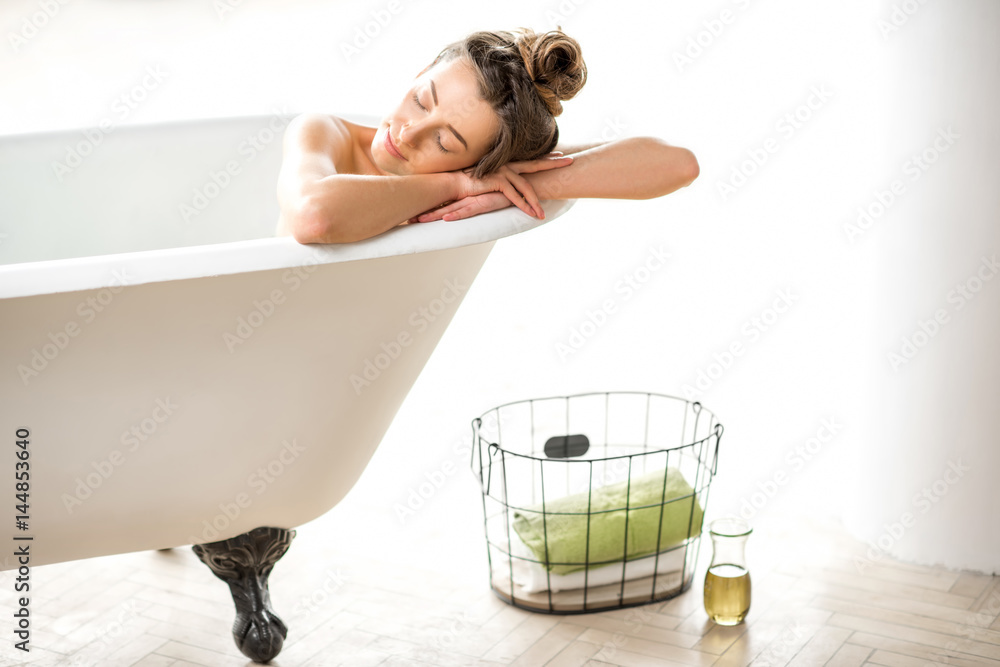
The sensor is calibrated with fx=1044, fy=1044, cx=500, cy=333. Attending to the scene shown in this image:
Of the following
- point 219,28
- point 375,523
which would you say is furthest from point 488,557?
point 219,28

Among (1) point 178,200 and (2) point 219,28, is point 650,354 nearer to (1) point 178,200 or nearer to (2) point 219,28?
(1) point 178,200

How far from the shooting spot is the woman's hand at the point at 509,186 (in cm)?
120

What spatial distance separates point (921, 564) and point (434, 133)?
1.08 metres

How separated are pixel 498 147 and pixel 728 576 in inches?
28.4

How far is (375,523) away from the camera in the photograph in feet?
6.23
